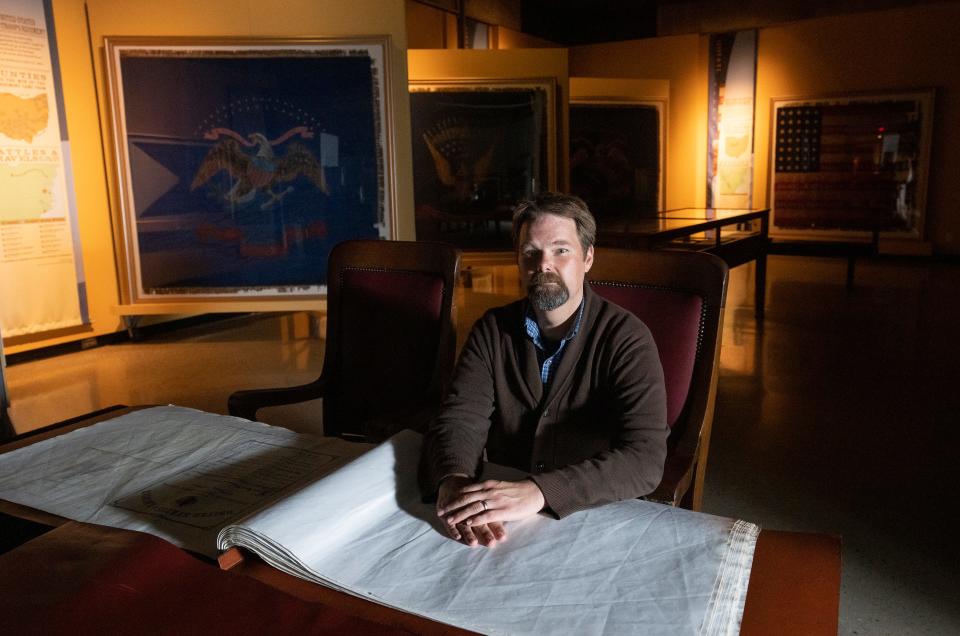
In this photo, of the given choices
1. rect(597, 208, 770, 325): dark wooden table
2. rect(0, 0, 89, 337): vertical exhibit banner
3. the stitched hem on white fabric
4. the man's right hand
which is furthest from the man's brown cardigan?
rect(0, 0, 89, 337): vertical exhibit banner

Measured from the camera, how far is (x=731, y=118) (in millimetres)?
10344

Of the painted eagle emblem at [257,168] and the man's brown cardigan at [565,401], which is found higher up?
the painted eagle emblem at [257,168]

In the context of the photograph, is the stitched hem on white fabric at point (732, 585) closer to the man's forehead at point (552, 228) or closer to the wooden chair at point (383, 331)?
the man's forehead at point (552, 228)

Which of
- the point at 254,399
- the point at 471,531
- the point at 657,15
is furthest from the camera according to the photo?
the point at 657,15

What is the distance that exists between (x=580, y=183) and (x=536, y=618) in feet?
31.9

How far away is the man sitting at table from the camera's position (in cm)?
144

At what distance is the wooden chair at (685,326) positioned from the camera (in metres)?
1.70

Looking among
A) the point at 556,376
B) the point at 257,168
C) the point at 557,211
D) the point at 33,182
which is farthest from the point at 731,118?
the point at 556,376

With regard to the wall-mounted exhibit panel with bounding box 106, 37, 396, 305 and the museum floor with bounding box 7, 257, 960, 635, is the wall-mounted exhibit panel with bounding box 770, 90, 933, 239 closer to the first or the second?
the museum floor with bounding box 7, 257, 960, 635

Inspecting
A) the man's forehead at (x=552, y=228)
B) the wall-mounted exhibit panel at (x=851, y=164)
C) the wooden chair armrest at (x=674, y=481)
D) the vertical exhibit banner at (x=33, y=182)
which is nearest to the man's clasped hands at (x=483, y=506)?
the wooden chair armrest at (x=674, y=481)

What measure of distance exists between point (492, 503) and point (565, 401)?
0.47 metres

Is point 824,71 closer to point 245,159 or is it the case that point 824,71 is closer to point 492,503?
point 245,159

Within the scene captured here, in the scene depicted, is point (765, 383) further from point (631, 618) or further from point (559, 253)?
point (631, 618)

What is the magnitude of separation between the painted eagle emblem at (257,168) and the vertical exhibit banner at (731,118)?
7.04m
